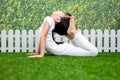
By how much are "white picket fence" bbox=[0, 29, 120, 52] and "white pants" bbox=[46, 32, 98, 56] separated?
8.88 feet

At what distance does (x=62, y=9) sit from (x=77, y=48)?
4512 millimetres

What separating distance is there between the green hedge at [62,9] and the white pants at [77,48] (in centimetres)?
433

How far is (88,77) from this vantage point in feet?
11.9

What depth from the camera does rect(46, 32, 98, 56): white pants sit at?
721cm

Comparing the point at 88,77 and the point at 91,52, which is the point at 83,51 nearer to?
the point at 91,52

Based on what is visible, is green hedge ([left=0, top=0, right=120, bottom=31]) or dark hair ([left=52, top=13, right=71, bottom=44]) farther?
green hedge ([left=0, top=0, right=120, bottom=31])

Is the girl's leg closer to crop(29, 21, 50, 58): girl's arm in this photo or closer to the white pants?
the white pants

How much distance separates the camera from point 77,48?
7.29 m

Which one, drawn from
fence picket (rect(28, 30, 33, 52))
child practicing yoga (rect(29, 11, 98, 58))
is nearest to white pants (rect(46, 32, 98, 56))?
child practicing yoga (rect(29, 11, 98, 58))

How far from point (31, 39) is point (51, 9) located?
2.04 m

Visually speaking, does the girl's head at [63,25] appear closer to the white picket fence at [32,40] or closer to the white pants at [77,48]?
the white pants at [77,48]

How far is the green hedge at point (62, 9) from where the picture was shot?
11.5 m

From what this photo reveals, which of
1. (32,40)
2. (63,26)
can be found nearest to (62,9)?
(32,40)

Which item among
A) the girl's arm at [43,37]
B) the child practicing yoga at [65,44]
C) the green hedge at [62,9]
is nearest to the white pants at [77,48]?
the child practicing yoga at [65,44]
